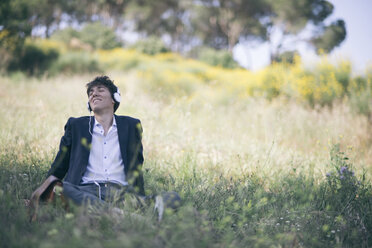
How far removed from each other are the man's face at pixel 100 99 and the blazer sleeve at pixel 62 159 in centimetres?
33

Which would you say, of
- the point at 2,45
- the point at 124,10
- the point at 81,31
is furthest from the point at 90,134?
the point at 124,10

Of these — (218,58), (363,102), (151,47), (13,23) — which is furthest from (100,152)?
(218,58)

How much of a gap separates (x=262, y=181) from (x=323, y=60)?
7.37 metres

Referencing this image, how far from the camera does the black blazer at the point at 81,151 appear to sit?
101 inches

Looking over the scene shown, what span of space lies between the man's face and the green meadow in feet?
2.87

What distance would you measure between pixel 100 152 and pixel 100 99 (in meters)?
0.55

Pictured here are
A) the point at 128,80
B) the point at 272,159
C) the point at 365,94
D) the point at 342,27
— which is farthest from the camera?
the point at 342,27

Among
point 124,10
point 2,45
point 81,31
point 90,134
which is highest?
point 124,10

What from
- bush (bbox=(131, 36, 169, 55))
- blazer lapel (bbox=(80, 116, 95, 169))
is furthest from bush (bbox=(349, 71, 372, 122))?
bush (bbox=(131, 36, 169, 55))

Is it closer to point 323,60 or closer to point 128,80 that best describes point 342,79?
point 323,60

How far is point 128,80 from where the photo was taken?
9.42 metres

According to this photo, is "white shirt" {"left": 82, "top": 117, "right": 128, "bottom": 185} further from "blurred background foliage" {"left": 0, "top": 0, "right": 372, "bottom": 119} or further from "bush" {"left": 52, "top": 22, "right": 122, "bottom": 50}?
"bush" {"left": 52, "top": 22, "right": 122, "bottom": 50}

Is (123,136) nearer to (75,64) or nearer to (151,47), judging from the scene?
(75,64)

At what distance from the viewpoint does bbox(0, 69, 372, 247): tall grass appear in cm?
191
